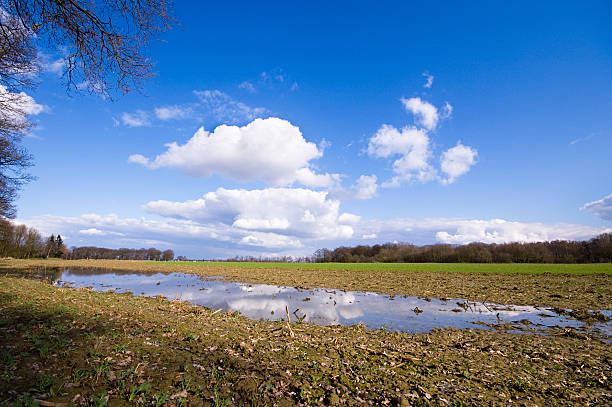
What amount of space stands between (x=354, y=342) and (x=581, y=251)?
146 m

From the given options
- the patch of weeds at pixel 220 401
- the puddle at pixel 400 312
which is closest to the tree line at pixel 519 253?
the puddle at pixel 400 312

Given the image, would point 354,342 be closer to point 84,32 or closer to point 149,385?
point 149,385

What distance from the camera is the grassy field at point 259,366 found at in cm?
543

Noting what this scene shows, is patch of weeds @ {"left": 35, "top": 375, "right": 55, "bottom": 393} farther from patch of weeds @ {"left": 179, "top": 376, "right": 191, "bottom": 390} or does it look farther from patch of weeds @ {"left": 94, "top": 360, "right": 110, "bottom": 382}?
patch of weeds @ {"left": 179, "top": 376, "right": 191, "bottom": 390}

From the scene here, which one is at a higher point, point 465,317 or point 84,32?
point 84,32

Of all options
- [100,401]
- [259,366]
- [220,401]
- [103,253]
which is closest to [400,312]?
[259,366]

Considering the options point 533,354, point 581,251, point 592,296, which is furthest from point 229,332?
point 581,251

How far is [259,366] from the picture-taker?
6844mm

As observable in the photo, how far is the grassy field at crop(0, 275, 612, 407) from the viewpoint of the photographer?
543 cm

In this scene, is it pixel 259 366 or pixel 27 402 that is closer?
pixel 27 402

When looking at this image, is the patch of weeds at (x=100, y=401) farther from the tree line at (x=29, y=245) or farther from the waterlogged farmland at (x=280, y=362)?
the tree line at (x=29, y=245)

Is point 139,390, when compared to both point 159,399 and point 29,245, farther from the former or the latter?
point 29,245

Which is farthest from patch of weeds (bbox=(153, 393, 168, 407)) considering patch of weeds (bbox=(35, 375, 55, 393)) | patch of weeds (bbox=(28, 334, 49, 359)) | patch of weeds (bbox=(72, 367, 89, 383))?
patch of weeds (bbox=(28, 334, 49, 359))

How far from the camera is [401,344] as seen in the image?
9.91 meters
